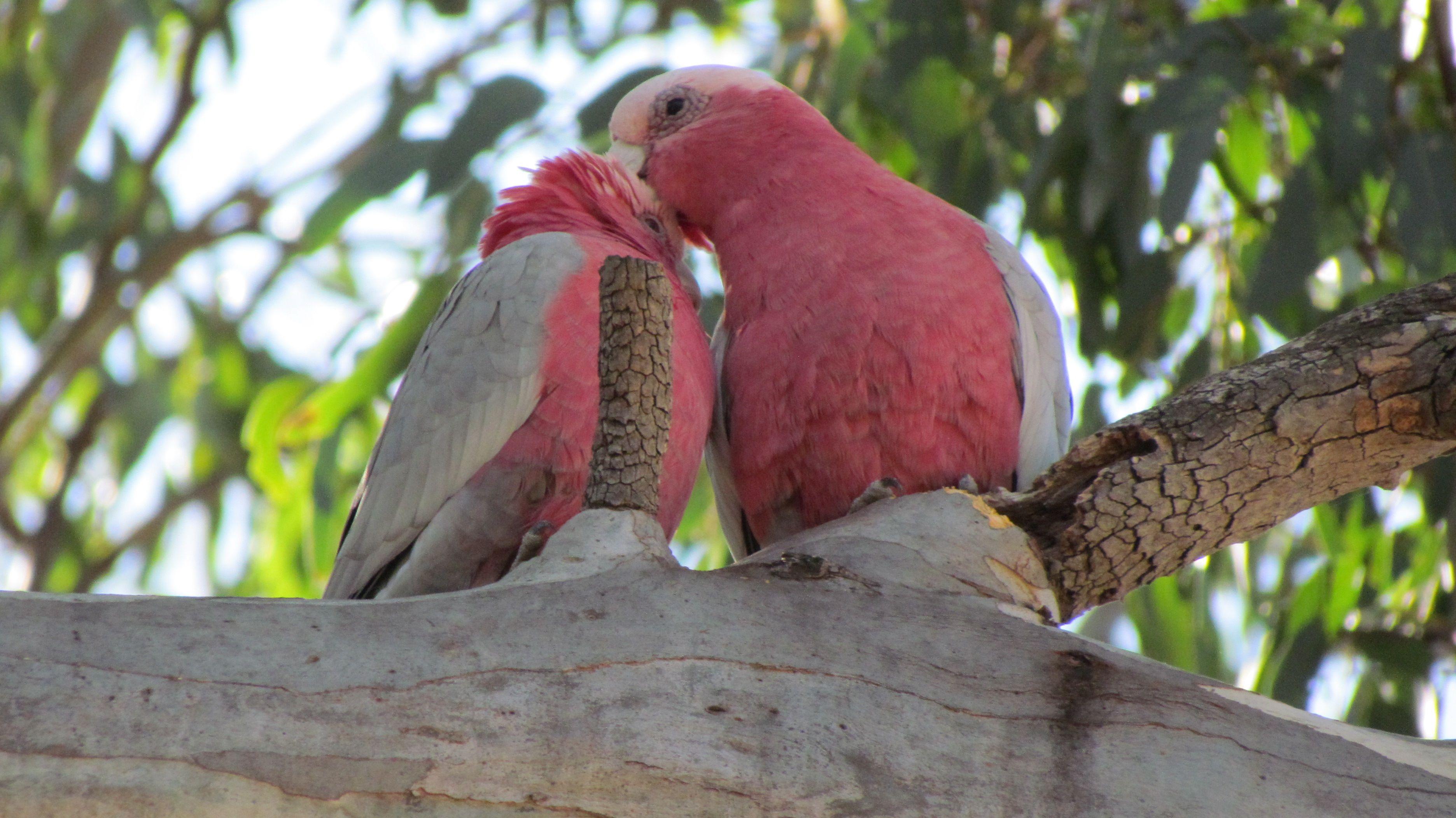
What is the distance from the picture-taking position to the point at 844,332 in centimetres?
182

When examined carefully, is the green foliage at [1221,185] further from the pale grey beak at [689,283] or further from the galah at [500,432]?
the galah at [500,432]

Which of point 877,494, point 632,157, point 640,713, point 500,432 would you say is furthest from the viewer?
point 632,157

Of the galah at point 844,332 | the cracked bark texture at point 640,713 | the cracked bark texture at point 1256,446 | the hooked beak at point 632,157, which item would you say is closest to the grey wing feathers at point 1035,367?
the galah at point 844,332

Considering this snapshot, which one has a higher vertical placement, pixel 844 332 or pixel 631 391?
pixel 844 332

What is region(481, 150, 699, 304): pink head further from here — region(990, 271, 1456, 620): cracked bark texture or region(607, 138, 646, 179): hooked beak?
region(990, 271, 1456, 620): cracked bark texture

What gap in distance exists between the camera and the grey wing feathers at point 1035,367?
1.92 meters

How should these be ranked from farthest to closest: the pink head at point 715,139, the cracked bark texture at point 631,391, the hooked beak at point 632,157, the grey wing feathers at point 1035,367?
the hooked beak at point 632,157, the pink head at point 715,139, the grey wing feathers at point 1035,367, the cracked bark texture at point 631,391

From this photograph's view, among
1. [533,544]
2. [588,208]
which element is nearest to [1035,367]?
[588,208]

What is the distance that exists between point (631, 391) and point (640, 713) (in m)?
0.32

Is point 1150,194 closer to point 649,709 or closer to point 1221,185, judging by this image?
point 1221,185

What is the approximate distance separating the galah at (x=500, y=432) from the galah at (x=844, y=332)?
0.34 feet

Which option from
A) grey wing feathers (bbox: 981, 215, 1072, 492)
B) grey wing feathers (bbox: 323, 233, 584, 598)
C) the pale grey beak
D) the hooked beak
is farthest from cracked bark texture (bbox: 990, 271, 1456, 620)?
the hooked beak

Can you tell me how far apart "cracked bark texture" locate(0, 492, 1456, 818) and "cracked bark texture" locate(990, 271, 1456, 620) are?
238mm

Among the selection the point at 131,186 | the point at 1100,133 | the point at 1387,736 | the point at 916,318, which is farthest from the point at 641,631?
the point at 131,186
